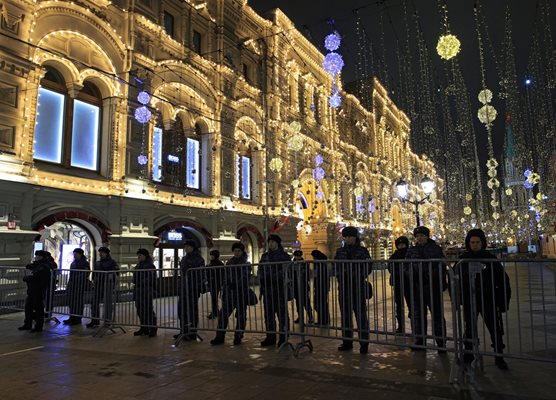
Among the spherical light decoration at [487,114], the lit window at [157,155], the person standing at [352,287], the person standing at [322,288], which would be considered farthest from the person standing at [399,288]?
the lit window at [157,155]

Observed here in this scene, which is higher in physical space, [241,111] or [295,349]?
[241,111]

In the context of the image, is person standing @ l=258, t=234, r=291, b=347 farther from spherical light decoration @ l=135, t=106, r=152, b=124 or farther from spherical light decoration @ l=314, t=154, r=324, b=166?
spherical light decoration @ l=314, t=154, r=324, b=166

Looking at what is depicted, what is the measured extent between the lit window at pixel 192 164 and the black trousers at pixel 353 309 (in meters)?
13.8

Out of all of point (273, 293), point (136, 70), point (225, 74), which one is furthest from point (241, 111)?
point (273, 293)

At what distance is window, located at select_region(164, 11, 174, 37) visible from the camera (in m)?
19.1

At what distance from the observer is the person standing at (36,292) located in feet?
30.8

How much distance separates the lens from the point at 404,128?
5241cm

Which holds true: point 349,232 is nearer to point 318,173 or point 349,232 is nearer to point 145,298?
point 145,298

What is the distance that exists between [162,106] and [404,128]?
39587mm

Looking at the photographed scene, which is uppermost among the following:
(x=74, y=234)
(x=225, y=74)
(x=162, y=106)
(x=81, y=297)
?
(x=225, y=74)

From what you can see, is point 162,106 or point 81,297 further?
point 162,106

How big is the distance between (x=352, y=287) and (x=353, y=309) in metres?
0.35

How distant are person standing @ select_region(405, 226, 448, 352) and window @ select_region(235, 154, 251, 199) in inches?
630

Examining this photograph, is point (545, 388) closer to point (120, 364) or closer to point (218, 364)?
point (218, 364)
